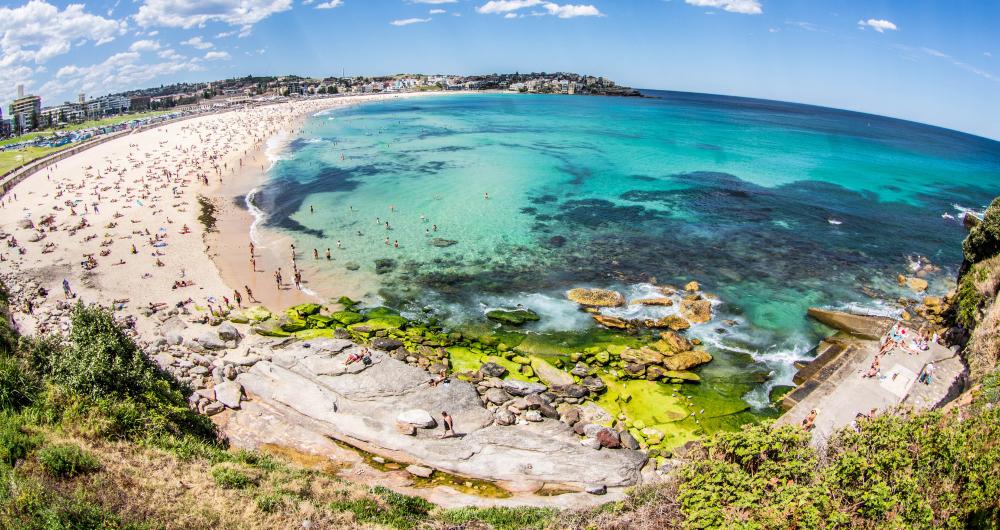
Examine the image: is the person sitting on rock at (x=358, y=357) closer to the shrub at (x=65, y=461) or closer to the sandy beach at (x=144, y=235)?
the sandy beach at (x=144, y=235)

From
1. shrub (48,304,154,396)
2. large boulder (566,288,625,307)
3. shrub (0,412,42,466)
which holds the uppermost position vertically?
shrub (48,304,154,396)

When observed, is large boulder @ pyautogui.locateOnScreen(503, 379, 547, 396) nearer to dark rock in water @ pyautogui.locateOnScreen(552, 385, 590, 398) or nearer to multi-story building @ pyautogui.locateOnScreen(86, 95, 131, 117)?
dark rock in water @ pyautogui.locateOnScreen(552, 385, 590, 398)

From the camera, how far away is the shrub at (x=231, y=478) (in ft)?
41.8

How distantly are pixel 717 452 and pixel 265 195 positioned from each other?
187ft

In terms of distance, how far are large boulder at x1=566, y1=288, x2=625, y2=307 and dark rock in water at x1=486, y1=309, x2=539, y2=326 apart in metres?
3.76

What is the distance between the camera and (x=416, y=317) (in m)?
29.3

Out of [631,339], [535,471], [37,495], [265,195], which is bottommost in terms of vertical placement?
[535,471]

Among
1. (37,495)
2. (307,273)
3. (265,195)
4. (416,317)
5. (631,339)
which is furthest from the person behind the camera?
(265,195)

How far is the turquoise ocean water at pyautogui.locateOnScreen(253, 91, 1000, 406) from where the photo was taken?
3200 cm

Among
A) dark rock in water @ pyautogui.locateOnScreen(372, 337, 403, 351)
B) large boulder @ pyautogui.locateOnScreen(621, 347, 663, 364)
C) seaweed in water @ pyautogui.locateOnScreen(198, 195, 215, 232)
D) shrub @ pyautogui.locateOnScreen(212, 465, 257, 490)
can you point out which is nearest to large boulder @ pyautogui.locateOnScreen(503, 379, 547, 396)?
large boulder @ pyautogui.locateOnScreen(621, 347, 663, 364)

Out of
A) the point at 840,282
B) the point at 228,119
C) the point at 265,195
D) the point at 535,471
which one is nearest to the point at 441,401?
the point at 535,471

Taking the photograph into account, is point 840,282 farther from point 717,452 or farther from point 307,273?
point 307,273

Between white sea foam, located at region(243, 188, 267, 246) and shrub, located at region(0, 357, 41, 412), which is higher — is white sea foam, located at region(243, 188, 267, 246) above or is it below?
above

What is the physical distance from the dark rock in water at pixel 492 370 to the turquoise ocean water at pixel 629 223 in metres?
5.50
